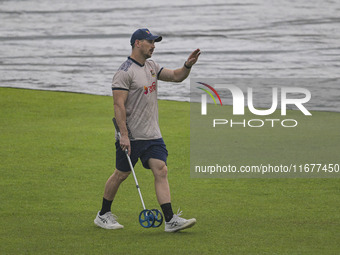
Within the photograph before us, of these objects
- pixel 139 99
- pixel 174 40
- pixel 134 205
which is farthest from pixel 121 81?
pixel 174 40

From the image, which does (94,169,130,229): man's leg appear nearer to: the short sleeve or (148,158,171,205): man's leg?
(148,158,171,205): man's leg

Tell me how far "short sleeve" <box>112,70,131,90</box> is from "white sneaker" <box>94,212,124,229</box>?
4.00ft

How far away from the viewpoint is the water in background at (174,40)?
20.4 meters

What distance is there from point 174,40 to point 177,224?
17.2 metres

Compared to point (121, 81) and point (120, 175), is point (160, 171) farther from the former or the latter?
point (121, 81)

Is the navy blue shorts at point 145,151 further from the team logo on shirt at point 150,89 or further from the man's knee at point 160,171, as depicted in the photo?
the team logo on shirt at point 150,89

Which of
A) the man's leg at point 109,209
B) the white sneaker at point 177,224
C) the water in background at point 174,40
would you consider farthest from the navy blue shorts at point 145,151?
the water in background at point 174,40

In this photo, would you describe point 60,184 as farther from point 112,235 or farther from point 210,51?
point 210,51

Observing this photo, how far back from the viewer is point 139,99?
7293 mm

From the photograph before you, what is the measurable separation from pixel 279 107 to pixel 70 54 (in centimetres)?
822

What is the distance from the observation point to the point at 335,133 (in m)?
13.9

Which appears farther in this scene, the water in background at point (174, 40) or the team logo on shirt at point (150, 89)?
the water in background at point (174, 40)

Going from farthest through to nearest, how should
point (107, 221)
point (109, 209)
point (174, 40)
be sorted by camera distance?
1. point (174, 40)
2. point (109, 209)
3. point (107, 221)

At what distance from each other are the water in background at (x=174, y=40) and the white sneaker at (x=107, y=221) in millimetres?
10456
